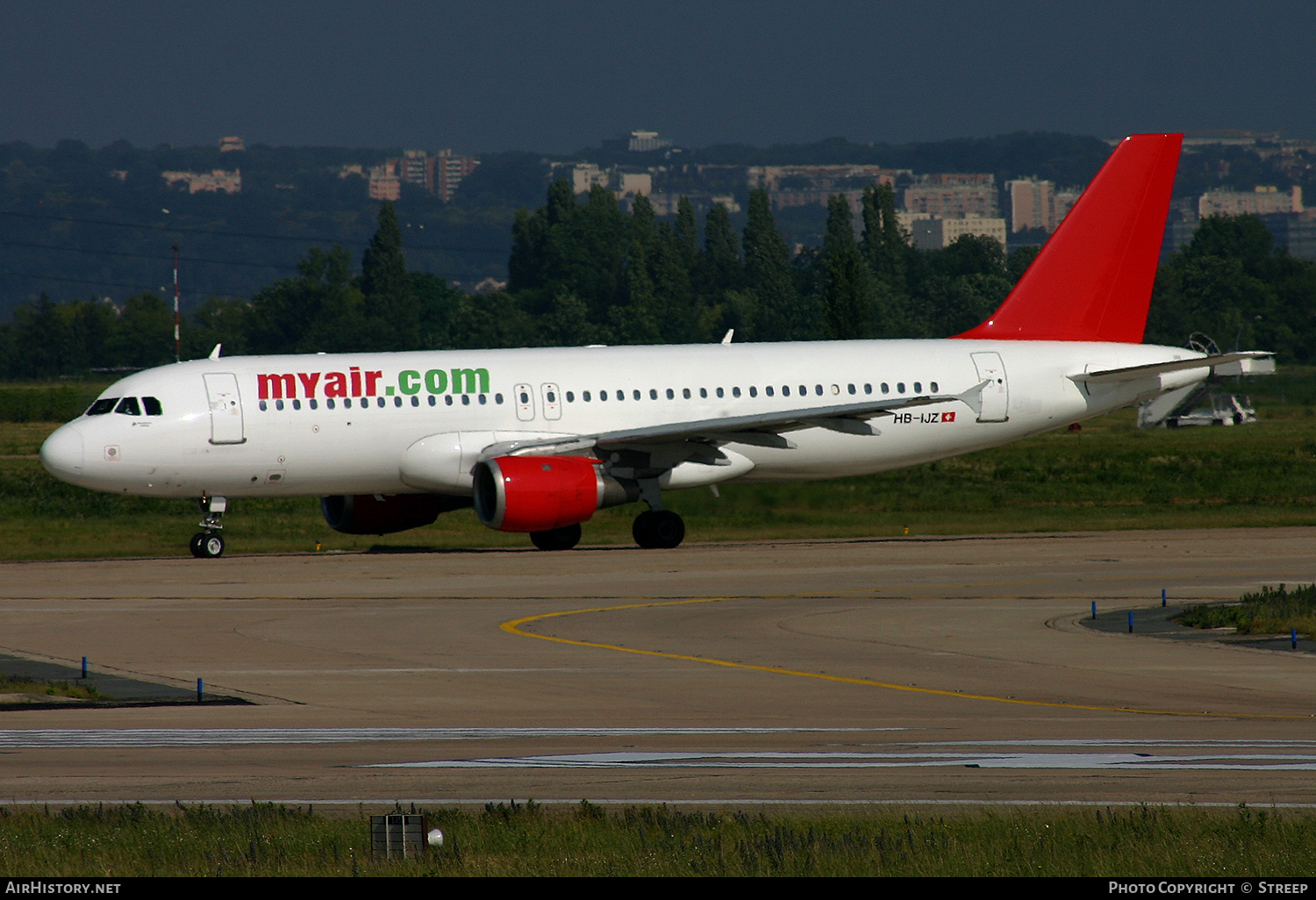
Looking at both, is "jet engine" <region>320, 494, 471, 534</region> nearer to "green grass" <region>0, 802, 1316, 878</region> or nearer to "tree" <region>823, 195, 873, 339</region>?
"green grass" <region>0, 802, 1316, 878</region>

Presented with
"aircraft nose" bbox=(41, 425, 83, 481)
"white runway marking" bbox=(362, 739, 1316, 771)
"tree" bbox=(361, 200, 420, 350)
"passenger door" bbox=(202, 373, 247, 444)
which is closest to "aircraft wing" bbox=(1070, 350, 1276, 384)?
"passenger door" bbox=(202, 373, 247, 444)

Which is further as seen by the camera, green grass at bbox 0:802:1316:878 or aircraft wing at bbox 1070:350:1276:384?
aircraft wing at bbox 1070:350:1276:384

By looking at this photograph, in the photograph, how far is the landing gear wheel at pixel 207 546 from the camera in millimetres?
34500

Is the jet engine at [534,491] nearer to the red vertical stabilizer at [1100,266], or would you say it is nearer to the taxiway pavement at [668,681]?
the taxiway pavement at [668,681]

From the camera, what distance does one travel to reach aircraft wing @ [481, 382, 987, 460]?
3309 cm

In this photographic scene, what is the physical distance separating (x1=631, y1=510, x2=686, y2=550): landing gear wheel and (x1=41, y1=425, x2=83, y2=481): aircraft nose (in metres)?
11.3

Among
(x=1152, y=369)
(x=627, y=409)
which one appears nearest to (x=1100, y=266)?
(x=1152, y=369)

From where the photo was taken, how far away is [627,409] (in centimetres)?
3588

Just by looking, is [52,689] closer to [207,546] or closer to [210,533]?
[207,546]

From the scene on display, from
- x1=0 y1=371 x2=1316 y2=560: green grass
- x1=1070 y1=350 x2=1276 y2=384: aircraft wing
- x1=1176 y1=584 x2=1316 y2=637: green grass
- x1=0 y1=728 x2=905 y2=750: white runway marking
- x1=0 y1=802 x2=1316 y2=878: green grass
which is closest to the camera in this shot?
x1=0 y1=802 x2=1316 y2=878: green grass

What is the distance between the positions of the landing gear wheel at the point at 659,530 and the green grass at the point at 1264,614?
43.2ft

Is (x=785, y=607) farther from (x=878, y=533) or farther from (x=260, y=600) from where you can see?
(x=878, y=533)

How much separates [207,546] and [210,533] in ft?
1.01

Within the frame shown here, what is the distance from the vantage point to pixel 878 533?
127 feet
